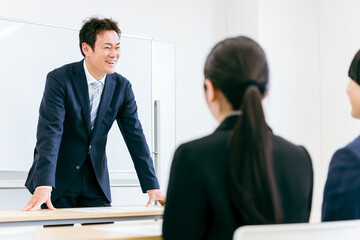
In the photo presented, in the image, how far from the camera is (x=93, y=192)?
8.24ft

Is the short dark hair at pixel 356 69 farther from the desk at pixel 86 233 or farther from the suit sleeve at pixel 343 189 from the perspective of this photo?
the desk at pixel 86 233

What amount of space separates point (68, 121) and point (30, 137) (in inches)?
42.8

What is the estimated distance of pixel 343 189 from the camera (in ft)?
4.19

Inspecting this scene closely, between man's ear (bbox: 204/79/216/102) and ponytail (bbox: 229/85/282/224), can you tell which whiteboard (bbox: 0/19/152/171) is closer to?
man's ear (bbox: 204/79/216/102)

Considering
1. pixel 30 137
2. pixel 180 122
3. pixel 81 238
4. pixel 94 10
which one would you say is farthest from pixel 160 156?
pixel 81 238

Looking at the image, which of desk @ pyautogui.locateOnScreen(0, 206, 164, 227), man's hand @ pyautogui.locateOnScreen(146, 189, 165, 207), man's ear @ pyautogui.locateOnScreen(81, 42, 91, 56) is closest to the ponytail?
desk @ pyautogui.locateOnScreen(0, 206, 164, 227)

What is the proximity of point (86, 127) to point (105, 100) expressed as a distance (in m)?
0.18

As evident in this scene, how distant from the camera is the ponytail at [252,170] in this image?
100 cm

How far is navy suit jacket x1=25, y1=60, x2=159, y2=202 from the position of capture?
2.38m

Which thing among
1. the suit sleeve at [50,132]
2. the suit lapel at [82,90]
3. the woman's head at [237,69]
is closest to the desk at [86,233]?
the suit sleeve at [50,132]

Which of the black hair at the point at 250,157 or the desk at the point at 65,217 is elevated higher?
the black hair at the point at 250,157

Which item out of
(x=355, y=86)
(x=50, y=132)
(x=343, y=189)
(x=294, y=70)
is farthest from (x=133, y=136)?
(x=294, y=70)

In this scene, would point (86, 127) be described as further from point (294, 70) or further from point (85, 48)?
point (294, 70)

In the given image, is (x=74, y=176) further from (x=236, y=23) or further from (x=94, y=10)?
(x=236, y=23)
